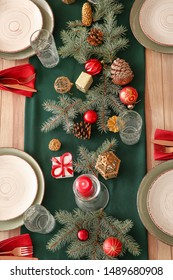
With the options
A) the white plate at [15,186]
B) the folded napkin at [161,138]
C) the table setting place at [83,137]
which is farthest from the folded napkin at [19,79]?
the folded napkin at [161,138]

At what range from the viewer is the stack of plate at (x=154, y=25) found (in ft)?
4.82

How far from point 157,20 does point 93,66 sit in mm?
295

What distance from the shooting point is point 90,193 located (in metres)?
1.24

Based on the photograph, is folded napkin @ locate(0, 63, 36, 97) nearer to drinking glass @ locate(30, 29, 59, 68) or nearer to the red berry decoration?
drinking glass @ locate(30, 29, 59, 68)

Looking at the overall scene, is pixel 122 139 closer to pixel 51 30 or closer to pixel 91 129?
pixel 91 129

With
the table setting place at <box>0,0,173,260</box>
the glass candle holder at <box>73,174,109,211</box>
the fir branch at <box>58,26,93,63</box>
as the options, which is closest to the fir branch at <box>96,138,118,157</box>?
the table setting place at <box>0,0,173,260</box>

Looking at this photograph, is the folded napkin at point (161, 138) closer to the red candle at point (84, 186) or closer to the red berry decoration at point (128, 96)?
the red berry decoration at point (128, 96)

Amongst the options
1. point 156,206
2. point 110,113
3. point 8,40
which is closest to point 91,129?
point 110,113

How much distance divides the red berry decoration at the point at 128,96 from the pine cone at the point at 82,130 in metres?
0.15

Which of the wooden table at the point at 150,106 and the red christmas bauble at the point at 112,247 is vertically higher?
the wooden table at the point at 150,106

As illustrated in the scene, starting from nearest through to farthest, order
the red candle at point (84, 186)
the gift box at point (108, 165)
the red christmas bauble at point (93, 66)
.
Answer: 1. the red candle at point (84, 186)
2. the gift box at point (108, 165)
3. the red christmas bauble at point (93, 66)

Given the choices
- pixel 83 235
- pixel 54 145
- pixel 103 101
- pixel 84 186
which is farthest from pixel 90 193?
pixel 103 101

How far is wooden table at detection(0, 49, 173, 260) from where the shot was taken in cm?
141

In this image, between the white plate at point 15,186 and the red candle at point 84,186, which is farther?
the white plate at point 15,186
